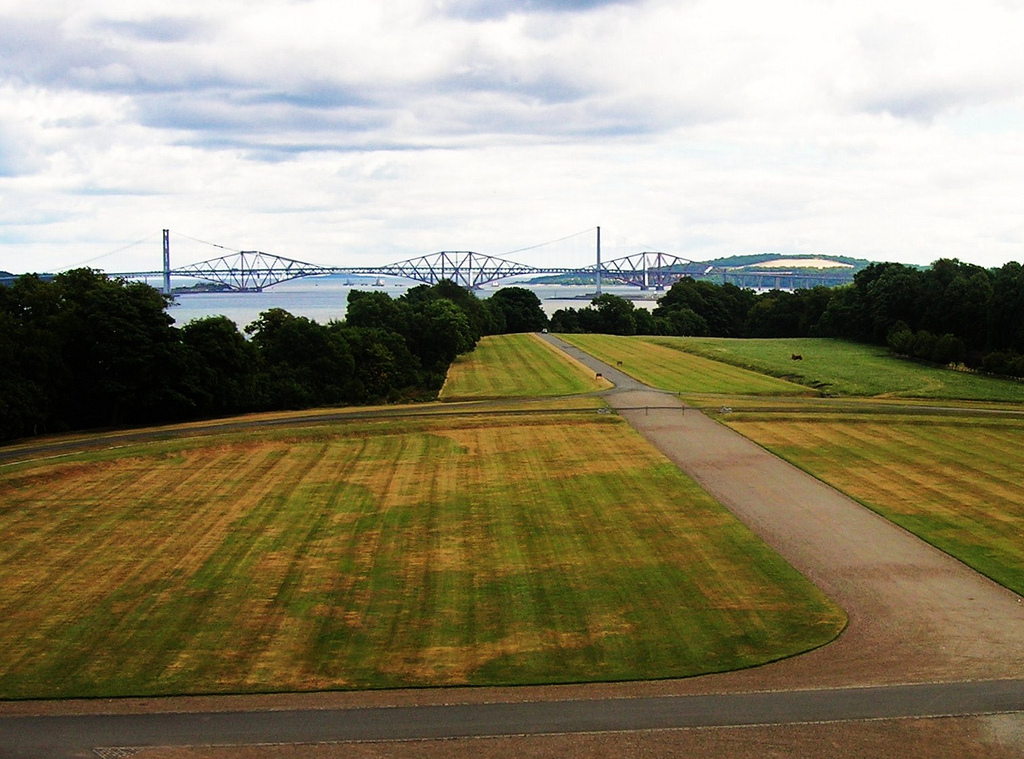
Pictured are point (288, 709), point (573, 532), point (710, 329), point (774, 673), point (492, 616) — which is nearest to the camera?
point (288, 709)

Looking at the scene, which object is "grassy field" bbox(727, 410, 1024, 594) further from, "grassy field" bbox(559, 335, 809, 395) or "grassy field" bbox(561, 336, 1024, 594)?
"grassy field" bbox(559, 335, 809, 395)

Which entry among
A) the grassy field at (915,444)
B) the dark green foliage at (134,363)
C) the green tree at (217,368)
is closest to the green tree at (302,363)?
the dark green foliage at (134,363)

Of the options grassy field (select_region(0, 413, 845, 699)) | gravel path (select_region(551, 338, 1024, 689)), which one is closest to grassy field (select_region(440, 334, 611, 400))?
grassy field (select_region(0, 413, 845, 699))

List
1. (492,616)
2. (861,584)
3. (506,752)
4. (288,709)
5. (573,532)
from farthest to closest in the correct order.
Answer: (573,532) < (861,584) < (492,616) < (288,709) < (506,752)

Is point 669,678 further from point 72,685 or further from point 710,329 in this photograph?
point 710,329

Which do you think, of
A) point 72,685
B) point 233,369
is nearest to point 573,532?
point 72,685

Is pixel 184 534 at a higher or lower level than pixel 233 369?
lower
